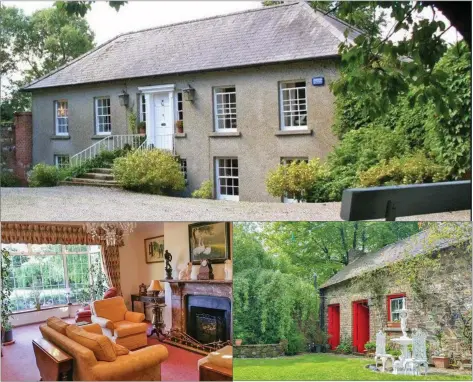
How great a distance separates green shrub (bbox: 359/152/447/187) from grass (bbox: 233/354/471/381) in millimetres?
1397

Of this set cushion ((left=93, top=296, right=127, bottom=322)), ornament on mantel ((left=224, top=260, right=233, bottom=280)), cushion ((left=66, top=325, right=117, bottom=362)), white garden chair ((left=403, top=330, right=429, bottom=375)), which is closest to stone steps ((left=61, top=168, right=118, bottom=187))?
cushion ((left=93, top=296, right=127, bottom=322))

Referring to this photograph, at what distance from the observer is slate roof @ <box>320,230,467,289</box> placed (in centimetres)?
512

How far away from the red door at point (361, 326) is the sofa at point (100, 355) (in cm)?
129

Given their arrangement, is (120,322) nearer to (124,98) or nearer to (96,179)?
(96,179)

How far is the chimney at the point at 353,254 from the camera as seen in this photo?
5207 millimetres

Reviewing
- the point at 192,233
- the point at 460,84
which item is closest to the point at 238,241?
the point at 192,233

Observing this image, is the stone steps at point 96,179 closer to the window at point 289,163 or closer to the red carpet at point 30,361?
the window at point 289,163

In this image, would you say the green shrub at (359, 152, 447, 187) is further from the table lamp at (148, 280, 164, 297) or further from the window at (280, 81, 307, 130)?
the table lamp at (148, 280, 164, 297)

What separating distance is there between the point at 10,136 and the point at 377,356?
11.4 ft

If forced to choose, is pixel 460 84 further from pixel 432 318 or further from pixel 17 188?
pixel 17 188

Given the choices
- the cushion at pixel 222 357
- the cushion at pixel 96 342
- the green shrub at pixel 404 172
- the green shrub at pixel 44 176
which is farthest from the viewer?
the green shrub at pixel 44 176

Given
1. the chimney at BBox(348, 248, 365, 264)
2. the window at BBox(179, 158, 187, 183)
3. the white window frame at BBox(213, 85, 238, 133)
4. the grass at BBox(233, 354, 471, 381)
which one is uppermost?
the white window frame at BBox(213, 85, 238, 133)

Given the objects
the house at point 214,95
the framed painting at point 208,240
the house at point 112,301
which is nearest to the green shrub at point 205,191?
the house at point 214,95

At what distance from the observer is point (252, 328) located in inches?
201
